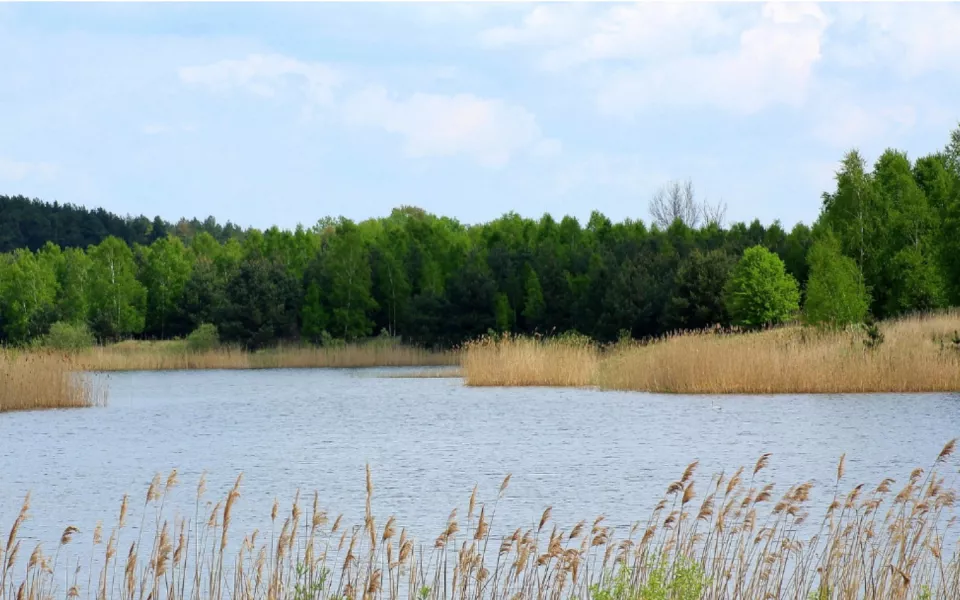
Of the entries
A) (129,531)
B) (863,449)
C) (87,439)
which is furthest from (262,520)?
(87,439)

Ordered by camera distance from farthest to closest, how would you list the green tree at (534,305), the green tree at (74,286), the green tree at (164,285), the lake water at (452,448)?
the green tree at (164,285) → the green tree at (74,286) → the green tree at (534,305) → the lake water at (452,448)

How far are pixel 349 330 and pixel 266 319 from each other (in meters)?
4.87

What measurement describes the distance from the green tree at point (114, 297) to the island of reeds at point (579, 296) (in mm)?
143

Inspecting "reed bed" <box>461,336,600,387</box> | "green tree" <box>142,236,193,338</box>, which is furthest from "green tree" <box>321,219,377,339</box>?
"reed bed" <box>461,336,600,387</box>

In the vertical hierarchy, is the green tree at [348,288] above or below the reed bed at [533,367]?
above

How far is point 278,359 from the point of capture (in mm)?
59781

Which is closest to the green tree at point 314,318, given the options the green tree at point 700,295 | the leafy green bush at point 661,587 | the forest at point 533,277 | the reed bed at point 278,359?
the forest at point 533,277

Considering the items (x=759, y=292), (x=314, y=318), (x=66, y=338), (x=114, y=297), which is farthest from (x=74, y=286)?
(x=759, y=292)

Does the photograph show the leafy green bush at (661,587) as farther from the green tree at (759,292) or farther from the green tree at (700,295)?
the green tree at (700,295)

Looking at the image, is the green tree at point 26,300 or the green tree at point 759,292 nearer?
the green tree at point 759,292

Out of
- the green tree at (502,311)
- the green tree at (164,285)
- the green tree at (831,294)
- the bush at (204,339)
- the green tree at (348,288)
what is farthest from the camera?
the green tree at (164,285)

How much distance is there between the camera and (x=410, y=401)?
107ft

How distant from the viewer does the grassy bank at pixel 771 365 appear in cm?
2816

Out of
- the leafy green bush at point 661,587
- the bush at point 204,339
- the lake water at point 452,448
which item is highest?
the bush at point 204,339
